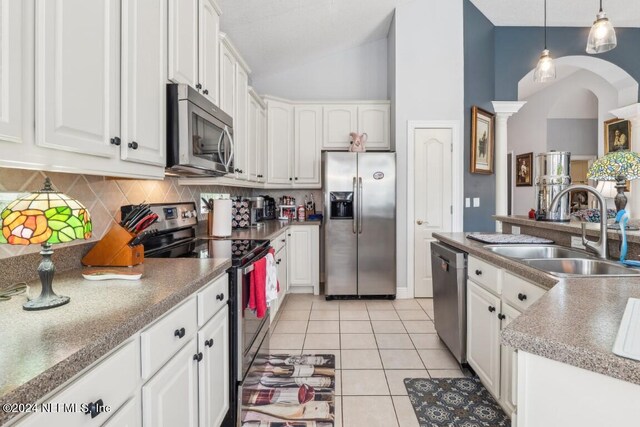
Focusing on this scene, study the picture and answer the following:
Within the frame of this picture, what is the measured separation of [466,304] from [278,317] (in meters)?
1.86

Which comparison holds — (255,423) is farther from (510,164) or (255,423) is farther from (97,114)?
(510,164)

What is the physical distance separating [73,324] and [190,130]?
111 cm

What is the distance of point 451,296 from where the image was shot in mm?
2420

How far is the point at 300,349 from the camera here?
8.94ft

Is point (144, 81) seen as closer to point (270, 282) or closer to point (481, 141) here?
point (270, 282)

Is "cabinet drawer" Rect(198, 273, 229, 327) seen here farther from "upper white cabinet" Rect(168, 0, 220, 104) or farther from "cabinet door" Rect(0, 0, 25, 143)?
"upper white cabinet" Rect(168, 0, 220, 104)

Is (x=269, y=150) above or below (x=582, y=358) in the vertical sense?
above

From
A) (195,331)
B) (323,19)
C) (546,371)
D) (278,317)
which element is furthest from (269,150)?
(546,371)

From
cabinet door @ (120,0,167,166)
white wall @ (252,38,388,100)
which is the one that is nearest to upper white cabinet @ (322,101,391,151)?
white wall @ (252,38,388,100)

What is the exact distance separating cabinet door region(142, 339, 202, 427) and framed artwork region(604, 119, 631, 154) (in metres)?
6.12

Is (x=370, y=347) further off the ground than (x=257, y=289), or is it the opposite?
(x=257, y=289)

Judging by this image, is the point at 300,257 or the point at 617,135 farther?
the point at 617,135

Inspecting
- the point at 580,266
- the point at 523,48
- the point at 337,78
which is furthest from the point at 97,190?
the point at 523,48

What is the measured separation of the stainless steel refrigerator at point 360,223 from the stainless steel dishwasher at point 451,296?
4.09 ft
